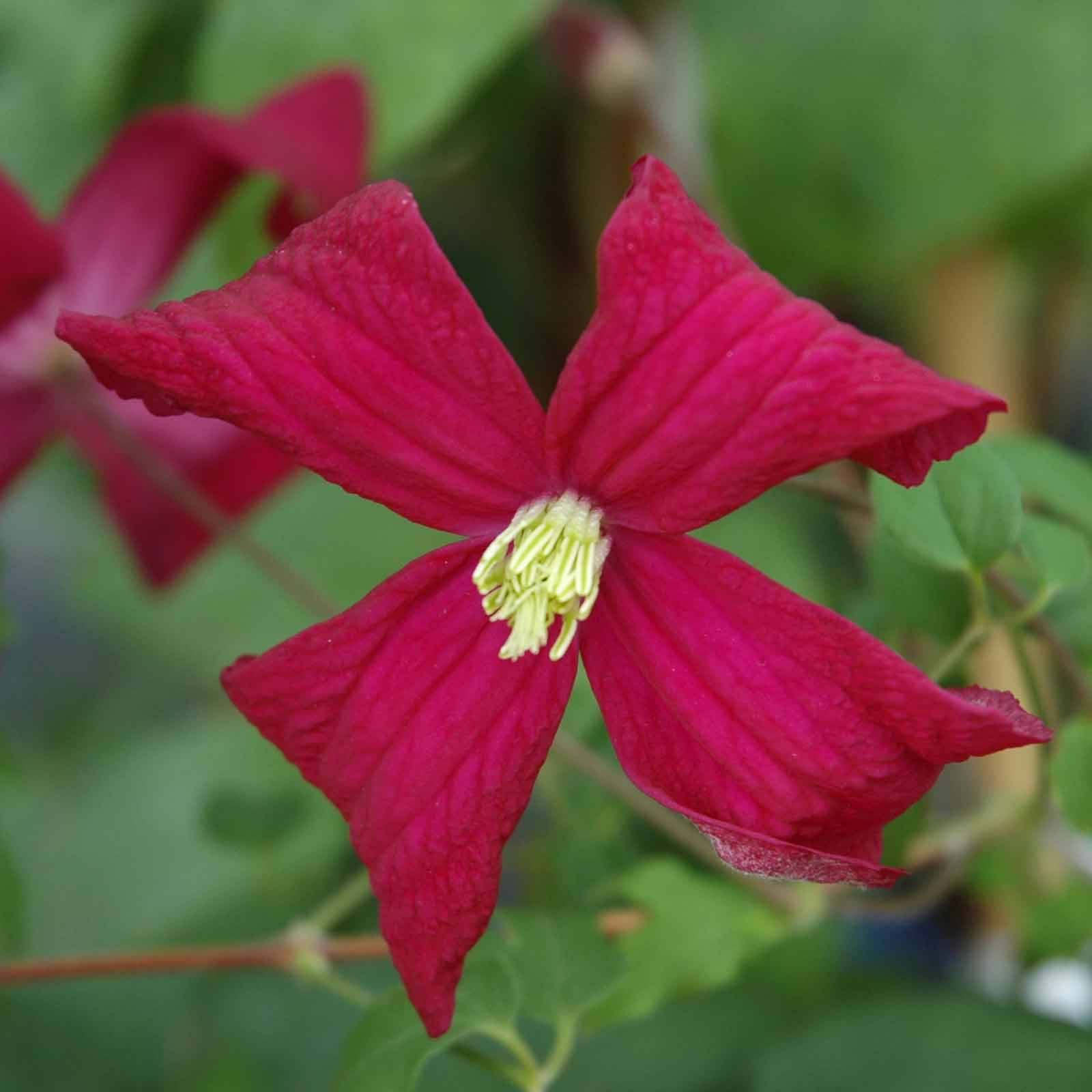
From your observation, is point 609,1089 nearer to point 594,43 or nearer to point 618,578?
point 618,578

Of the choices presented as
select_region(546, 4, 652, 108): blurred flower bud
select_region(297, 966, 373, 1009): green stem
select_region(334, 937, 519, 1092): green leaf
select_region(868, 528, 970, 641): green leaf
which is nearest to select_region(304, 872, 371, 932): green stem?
select_region(297, 966, 373, 1009): green stem

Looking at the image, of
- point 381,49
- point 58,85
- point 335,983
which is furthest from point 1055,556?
point 58,85

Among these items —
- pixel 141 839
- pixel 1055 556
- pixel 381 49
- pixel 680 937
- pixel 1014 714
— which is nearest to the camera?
pixel 1014 714

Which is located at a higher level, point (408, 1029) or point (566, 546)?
point (566, 546)

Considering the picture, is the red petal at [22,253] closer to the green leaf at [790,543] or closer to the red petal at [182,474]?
the red petal at [182,474]

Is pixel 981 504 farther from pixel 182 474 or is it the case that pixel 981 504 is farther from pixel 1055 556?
pixel 182 474

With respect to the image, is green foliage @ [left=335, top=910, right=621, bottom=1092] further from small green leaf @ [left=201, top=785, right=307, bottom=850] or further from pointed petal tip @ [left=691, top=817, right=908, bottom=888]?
small green leaf @ [left=201, top=785, right=307, bottom=850]
